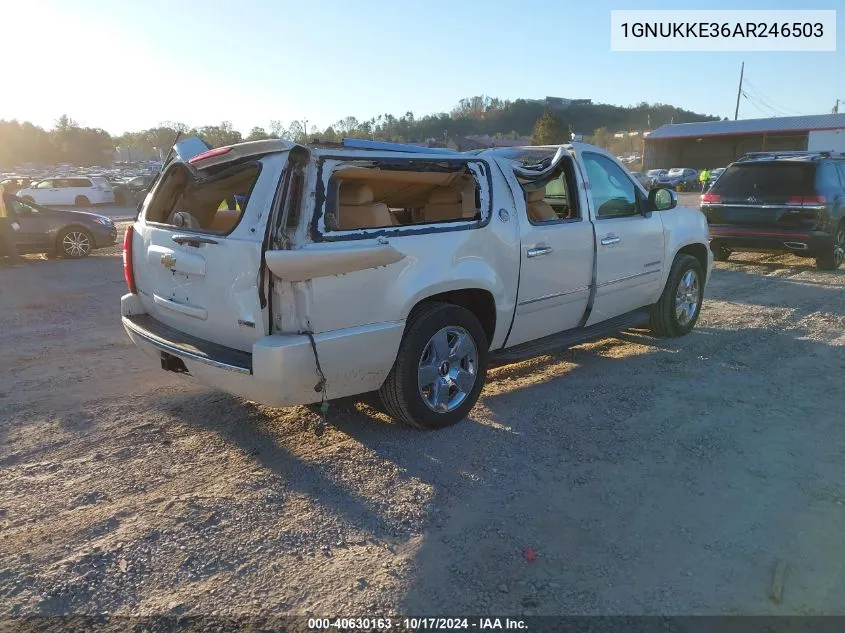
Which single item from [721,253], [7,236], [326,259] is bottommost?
[721,253]

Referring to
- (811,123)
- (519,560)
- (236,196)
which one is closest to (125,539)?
(519,560)

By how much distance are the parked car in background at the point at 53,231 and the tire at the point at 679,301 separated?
11886 mm

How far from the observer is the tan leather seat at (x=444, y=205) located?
4.87 meters

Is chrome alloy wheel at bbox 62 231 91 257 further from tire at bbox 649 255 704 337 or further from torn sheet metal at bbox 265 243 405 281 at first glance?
torn sheet metal at bbox 265 243 405 281

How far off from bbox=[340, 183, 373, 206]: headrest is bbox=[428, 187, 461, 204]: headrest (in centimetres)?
87

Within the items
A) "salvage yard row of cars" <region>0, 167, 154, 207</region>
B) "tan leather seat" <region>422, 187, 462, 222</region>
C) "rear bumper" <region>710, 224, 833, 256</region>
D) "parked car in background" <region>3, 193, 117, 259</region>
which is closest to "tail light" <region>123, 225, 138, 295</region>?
"tan leather seat" <region>422, 187, 462, 222</region>

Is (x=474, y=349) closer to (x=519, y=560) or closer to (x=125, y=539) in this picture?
(x=519, y=560)

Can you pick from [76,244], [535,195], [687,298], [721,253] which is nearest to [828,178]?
[721,253]

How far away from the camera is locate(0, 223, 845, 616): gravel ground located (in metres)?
2.79

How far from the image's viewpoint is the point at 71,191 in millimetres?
29797

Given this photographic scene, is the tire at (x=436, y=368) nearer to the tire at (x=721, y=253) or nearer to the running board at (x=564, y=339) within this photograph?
the running board at (x=564, y=339)

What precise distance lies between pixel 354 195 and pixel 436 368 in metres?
1.24

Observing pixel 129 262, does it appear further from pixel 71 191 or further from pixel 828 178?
pixel 71 191

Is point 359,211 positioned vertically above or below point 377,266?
above
